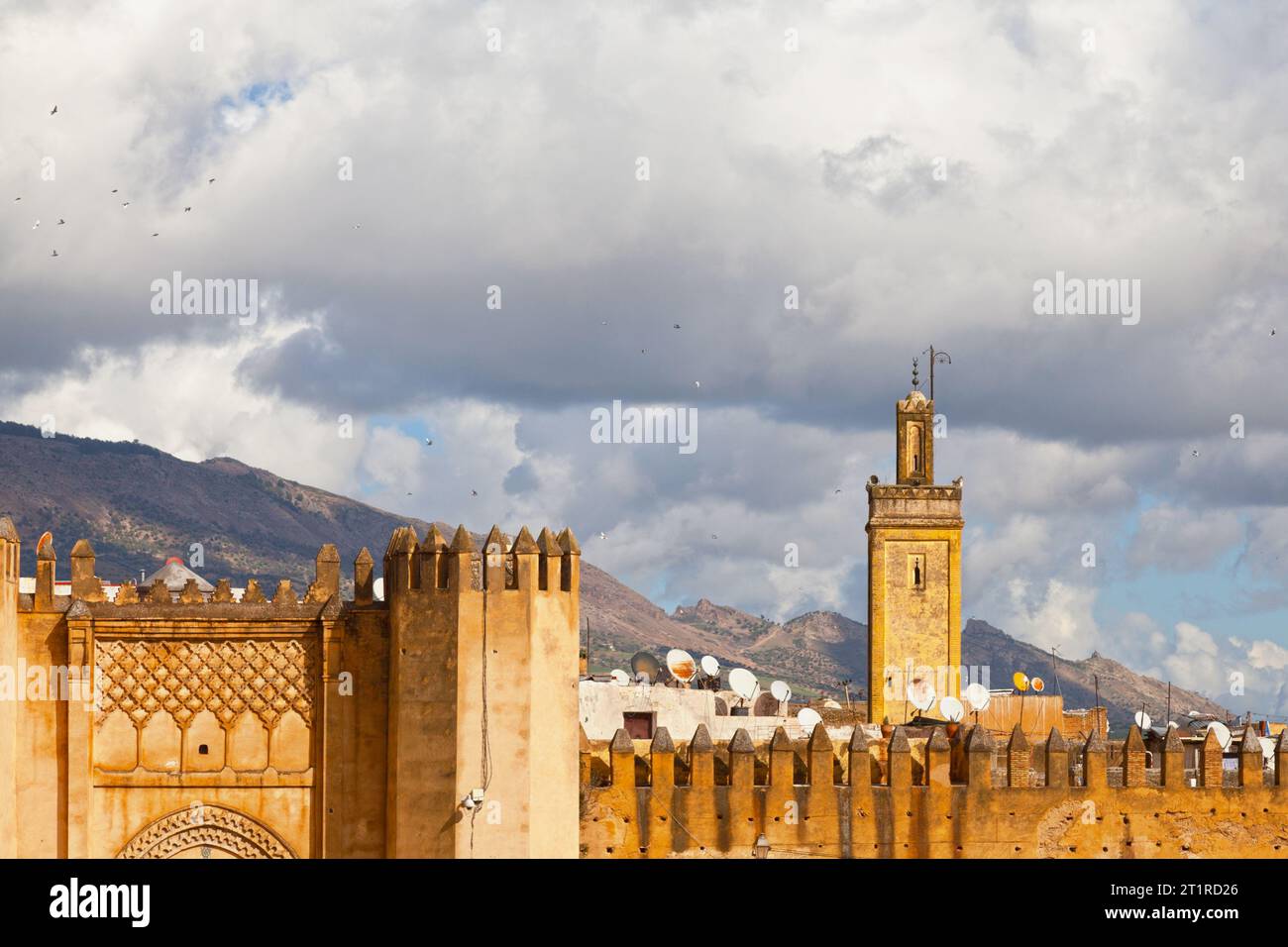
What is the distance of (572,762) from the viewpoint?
35.8 meters

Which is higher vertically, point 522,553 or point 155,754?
point 522,553

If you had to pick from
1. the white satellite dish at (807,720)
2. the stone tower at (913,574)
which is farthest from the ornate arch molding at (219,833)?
the stone tower at (913,574)

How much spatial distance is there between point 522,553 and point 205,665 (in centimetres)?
526

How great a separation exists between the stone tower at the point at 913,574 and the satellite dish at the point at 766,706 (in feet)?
30.8

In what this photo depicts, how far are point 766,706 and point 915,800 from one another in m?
17.1

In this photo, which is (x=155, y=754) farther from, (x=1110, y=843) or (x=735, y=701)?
(x=735, y=701)

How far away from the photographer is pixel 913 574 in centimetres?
6912

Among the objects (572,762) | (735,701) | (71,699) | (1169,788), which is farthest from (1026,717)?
(71,699)

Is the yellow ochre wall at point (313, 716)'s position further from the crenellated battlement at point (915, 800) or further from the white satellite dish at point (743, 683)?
the white satellite dish at point (743, 683)

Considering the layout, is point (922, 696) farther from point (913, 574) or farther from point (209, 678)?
point (209, 678)

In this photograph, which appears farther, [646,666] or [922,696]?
[646,666]

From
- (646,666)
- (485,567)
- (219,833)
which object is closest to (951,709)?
(646,666)
